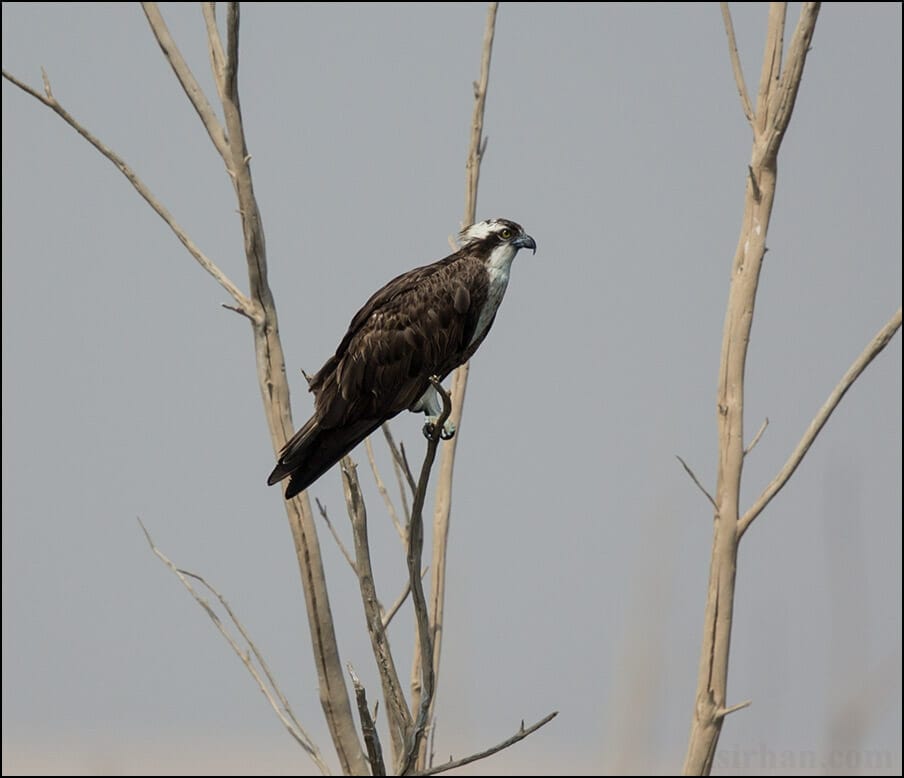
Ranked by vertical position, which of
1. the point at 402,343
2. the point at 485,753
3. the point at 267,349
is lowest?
the point at 485,753

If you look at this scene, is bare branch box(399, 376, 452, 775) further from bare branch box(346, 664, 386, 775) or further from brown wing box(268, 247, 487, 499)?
brown wing box(268, 247, 487, 499)

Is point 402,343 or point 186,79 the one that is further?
point 402,343

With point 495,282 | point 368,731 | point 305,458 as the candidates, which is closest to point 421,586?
point 368,731

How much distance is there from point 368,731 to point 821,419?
2253 mm

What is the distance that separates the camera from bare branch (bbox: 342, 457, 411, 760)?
19.7 ft

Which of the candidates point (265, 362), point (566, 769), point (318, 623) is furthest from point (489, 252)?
point (566, 769)

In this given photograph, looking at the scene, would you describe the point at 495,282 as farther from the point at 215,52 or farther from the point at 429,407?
the point at 215,52

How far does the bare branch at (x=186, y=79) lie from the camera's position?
22.6 ft

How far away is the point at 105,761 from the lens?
22.1 feet

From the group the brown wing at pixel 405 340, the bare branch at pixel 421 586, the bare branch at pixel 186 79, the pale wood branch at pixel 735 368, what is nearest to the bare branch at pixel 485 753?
the bare branch at pixel 421 586

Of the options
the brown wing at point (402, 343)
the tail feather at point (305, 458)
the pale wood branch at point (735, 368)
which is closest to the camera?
the pale wood branch at point (735, 368)

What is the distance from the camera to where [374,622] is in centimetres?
621

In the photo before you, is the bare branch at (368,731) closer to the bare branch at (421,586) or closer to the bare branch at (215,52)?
the bare branch at (421,586)

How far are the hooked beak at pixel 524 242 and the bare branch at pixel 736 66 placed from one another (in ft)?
5.38
